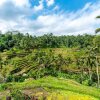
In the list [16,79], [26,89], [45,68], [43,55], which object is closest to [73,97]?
[26,89]

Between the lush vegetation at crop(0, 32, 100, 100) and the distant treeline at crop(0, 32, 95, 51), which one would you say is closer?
the lush vegetation at crop(0, 32, 100, 100)

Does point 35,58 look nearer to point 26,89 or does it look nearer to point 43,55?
point 43,55

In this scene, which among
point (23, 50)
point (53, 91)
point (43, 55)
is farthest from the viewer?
point (23, 50)

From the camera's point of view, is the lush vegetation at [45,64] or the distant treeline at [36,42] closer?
the lush vegetation at [45,64]

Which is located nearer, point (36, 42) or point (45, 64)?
point (45, 64)

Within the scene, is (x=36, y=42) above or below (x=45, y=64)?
above

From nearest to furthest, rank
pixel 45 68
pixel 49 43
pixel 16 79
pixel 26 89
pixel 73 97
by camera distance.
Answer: pixel 73 97
pixel 26 89
pixel 16 79
pixel 45 68
pixel 49 43

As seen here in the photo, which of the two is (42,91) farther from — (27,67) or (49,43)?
(49,43)

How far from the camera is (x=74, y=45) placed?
148000 mm

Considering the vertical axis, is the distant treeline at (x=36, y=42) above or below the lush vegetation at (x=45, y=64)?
above

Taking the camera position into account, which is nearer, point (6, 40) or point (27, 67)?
point (27, 67)

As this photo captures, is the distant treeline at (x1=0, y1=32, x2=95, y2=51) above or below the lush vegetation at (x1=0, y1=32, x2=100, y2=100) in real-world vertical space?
above

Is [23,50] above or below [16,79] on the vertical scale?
above

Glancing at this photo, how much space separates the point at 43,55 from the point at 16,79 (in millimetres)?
20095
